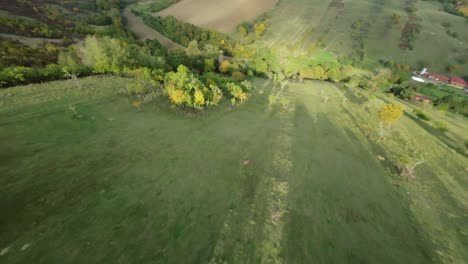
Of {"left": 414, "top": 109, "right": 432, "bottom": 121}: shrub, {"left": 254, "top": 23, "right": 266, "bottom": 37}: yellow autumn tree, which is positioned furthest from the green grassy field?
{"left": 254, "top": 23, "right": 266, "bottom": 37}: yellow autumn tree

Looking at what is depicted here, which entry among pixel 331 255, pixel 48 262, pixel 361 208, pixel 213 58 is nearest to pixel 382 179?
pixel 361 208

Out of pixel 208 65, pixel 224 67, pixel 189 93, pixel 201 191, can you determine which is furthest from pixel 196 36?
pixel 201 191

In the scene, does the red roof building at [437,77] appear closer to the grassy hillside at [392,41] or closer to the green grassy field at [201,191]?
the grassy hillside at [392,41]

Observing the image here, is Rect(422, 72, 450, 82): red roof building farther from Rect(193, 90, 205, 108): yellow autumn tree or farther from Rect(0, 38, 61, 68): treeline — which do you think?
Rect(0, 38, 61, 68): treeline

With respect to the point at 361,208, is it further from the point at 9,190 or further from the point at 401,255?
the point at 9,190

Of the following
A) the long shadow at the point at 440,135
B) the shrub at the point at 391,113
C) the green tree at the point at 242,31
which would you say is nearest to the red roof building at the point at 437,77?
the long shadow at the point at 440,135

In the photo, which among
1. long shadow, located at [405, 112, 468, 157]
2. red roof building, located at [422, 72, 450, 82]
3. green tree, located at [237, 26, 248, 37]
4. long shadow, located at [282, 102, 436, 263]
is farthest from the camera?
green tree, located at [237, 26, 248, 37]

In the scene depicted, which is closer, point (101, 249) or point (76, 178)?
point (101, 249)
